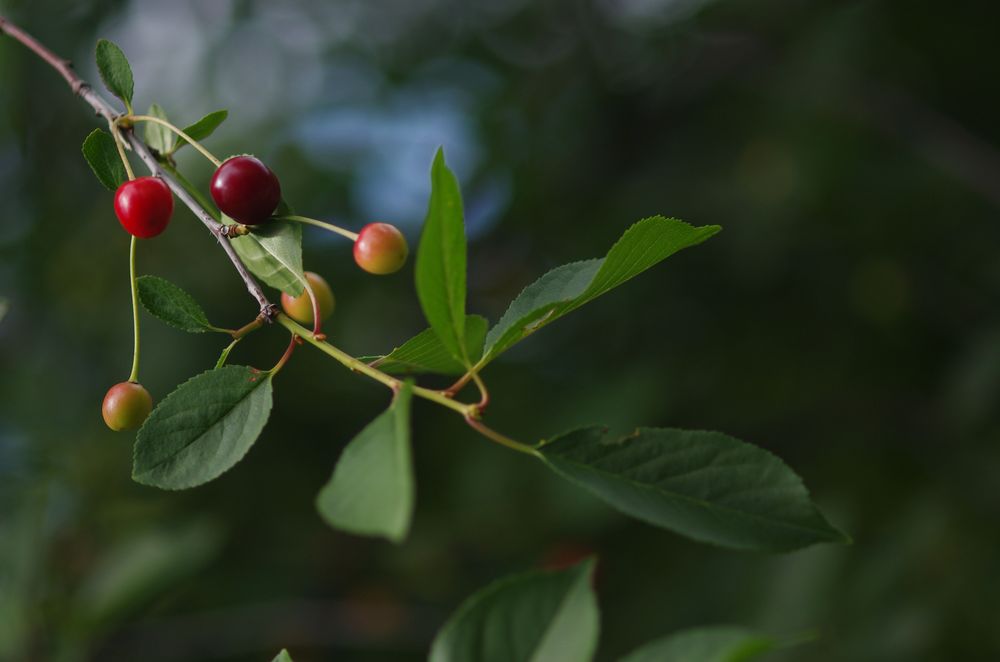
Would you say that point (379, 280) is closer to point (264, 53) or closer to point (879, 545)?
point (264, 53)

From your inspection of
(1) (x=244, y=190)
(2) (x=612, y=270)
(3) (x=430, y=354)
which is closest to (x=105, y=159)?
(1) (x=244, y=190)

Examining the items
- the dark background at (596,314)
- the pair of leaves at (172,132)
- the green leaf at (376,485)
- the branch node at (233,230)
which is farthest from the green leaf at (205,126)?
the dark background at (596,314)

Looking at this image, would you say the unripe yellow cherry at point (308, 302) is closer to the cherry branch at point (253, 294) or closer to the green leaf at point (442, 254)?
the cherry branch at point (253, 294)

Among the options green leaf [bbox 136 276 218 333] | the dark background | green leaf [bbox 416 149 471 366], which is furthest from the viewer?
the dark background

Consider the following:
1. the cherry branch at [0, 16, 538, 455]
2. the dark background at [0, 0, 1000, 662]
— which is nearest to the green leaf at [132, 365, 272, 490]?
the cherry branch at [0, 16, 538, 455]

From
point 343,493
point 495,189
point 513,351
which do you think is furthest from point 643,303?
point 343,493

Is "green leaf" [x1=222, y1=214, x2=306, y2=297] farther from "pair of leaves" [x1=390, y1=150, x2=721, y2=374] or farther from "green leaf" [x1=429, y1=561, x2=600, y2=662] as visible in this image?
"green leaf" [x1=429, y1=561, x2=600, y2=662]
